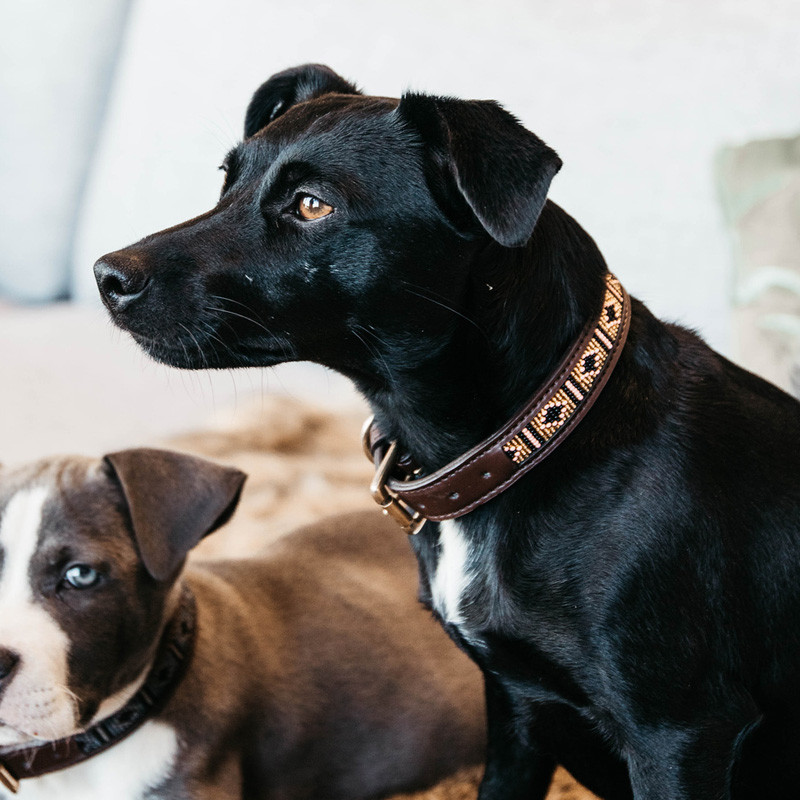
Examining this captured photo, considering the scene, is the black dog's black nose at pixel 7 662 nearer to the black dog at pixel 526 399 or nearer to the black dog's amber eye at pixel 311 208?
the black dog at pixel 526 399

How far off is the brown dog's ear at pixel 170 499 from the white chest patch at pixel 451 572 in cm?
33

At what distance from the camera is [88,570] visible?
1.22 metres

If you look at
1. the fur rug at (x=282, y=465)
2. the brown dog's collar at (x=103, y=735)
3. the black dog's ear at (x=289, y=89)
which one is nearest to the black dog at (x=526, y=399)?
the black dog's ear at (x=289, y=89)

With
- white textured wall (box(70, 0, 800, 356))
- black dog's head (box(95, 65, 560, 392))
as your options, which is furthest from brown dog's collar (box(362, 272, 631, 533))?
white textured wall (box(70, 0, 800, 356))

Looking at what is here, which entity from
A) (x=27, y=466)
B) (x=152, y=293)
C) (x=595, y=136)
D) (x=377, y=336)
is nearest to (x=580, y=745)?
(x=377, y=336)

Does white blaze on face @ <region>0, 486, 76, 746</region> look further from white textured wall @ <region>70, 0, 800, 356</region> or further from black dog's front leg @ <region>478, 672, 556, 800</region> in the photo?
white textured wall @ <region>70, 0, 800, 356</region>

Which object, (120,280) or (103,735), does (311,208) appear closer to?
(120,280)

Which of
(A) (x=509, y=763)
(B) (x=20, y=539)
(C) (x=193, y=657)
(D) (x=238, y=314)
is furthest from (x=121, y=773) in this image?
(D) (x=238, y=314)

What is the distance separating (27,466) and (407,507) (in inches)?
22.2

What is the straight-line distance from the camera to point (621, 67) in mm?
1880

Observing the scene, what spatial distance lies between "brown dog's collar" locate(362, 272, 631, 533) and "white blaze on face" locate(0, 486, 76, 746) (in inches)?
18.1

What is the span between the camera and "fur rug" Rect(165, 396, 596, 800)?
1.92m

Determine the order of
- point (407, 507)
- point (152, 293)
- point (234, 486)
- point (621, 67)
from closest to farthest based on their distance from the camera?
point (152, 293)
point (407, 507)
point (234, 486)
point (621, 67)

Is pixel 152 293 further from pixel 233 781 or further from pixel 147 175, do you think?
pixel 147 175
